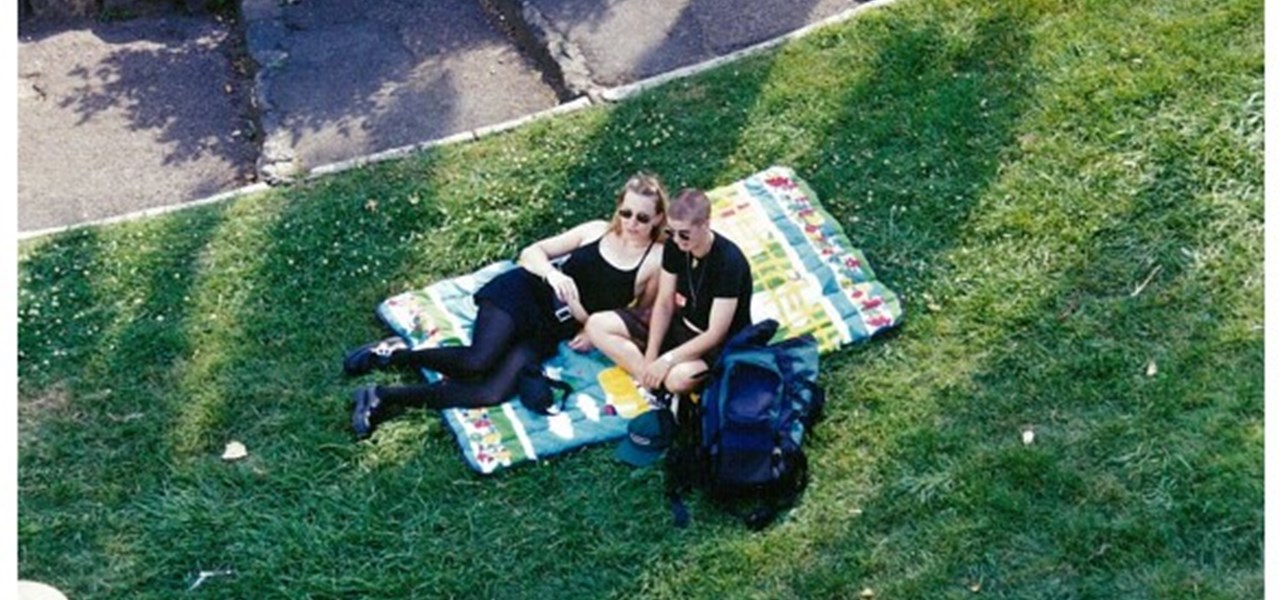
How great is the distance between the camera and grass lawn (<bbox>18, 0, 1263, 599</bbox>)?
6.32 m

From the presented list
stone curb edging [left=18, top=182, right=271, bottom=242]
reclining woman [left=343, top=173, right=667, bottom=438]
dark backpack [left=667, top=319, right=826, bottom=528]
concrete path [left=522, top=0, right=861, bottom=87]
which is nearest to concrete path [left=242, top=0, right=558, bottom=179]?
stone curb edging [left=18, top=182, right=271, bottom=242]

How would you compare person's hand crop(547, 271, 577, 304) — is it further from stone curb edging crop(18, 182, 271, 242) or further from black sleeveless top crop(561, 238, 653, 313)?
stone curb edging crop(18, 182, 271, 242)

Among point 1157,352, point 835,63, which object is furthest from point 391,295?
point 1157,352

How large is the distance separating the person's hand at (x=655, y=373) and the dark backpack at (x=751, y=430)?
6.0 inches

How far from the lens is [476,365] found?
709 cm

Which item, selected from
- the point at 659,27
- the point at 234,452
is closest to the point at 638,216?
the point at 234,452

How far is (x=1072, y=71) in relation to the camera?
27.6 feet

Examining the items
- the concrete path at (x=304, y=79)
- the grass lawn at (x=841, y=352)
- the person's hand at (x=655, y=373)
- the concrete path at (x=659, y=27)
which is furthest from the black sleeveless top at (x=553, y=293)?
the concrete path at (x=659, y=27)

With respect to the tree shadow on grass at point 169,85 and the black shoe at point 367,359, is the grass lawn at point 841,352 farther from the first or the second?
the tree shadow on grass at point 169,85

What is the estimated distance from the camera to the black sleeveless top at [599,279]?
23.4 ft

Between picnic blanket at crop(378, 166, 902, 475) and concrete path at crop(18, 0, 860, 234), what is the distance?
1278 mm

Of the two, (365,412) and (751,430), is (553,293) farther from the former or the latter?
(751,430)

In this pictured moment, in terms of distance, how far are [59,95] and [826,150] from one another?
4078mm

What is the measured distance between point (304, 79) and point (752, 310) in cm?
310
